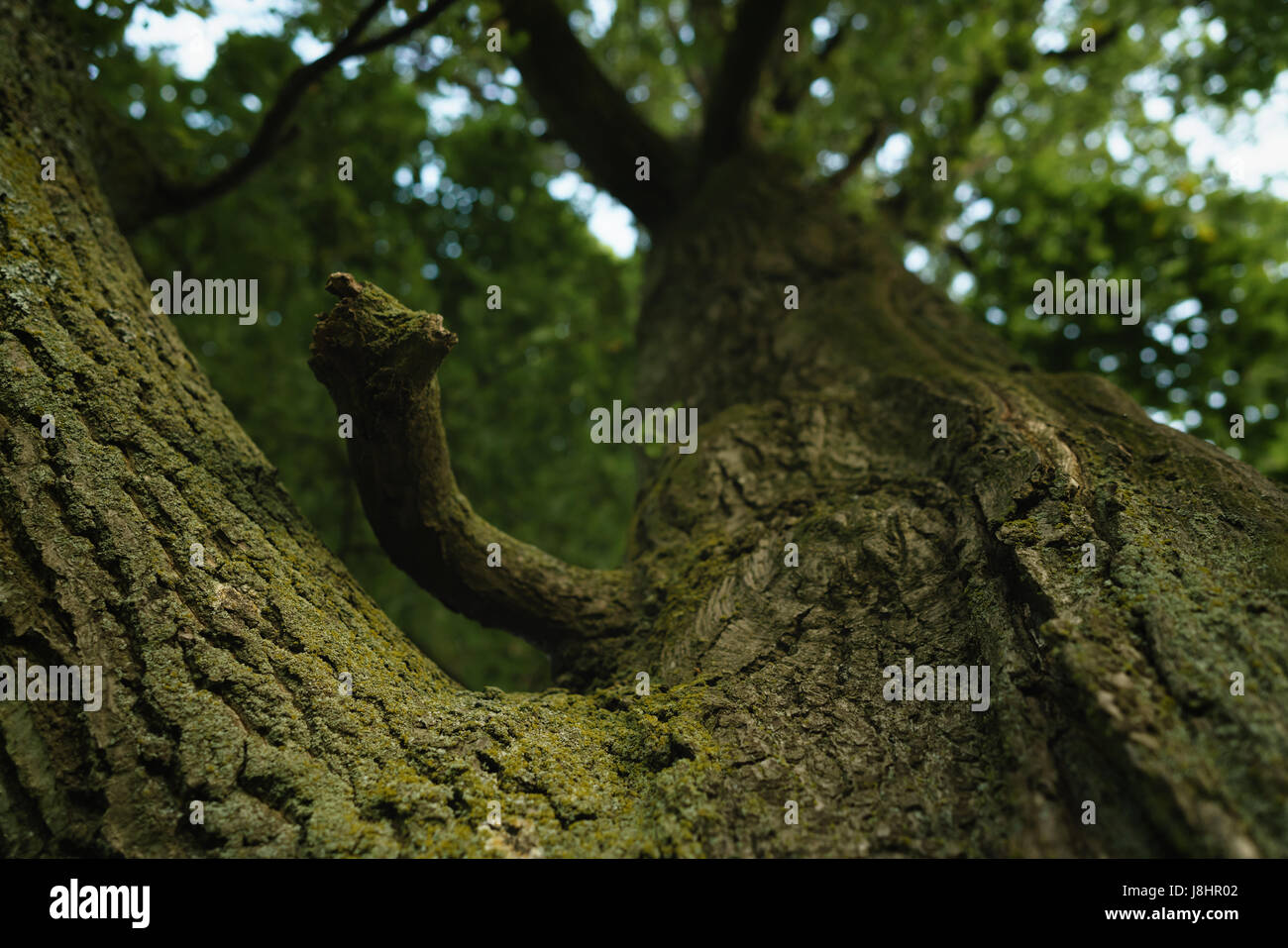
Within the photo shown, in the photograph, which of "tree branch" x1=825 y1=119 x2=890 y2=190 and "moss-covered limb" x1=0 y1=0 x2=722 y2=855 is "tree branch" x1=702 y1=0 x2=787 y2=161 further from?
"moss-covered limb" x1=0 y1=0 x2=722 y2=855

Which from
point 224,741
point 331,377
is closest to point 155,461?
point 331,377

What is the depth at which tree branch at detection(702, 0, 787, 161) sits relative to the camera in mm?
4957

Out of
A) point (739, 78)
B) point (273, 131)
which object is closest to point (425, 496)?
point (273, 131)

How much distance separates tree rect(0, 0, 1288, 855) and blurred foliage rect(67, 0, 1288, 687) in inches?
110

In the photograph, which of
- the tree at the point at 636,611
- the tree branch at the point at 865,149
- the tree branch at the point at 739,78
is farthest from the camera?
the tree branch at the point at 865,149

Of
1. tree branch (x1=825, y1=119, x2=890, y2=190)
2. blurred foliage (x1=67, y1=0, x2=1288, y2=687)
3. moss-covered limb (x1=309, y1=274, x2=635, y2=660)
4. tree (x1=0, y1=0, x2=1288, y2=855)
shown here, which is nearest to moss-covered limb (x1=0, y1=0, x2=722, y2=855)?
tree (x1=0, y1=0, x2=1288, y2=855)

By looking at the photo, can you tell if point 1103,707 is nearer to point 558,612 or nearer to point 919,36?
point 558,612

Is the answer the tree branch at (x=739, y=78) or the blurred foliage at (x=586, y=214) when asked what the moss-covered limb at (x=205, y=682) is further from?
the tree branch at (x=739, y=78)

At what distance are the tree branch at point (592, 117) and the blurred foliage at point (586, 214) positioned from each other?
0.56 m

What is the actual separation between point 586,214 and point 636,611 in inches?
231

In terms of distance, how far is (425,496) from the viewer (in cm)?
277

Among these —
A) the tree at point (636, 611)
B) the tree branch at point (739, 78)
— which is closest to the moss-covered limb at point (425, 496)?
the tree at point (636, 611)

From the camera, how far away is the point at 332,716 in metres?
2.00

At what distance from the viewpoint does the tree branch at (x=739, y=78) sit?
16.3 feet
